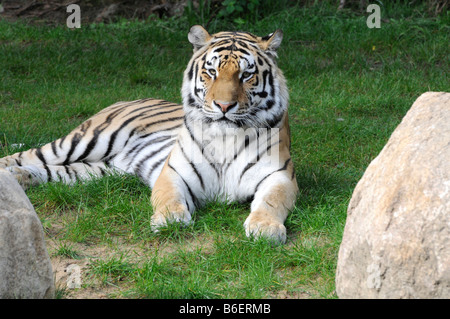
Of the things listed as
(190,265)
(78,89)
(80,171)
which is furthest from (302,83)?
(190,265)

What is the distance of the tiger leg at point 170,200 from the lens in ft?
12.3

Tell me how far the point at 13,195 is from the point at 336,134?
3729 millimetres

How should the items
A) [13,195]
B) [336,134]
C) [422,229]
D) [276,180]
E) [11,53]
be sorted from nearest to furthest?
[422,229]
[13,195]
[276,180]
[336,134]
[11,53]

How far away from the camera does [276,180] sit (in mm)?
4031

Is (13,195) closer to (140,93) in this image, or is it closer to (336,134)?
(336,134)

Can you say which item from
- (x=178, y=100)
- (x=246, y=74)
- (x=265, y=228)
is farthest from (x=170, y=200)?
(x=178, y=100)

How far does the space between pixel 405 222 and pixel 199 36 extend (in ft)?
7.82

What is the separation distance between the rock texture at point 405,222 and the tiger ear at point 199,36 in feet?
6.45

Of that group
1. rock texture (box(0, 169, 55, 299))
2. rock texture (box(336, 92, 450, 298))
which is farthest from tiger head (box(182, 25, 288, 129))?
rock texture (box(0, 169, 55, 299))

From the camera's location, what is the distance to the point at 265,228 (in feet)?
11.6

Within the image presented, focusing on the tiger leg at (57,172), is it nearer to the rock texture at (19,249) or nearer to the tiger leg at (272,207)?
the tiger leg at (272,207)

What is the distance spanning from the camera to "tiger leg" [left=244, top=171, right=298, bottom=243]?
11.6 ft

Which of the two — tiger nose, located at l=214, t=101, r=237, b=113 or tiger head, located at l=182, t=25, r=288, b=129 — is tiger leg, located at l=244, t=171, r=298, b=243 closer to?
tiger head, located at l=182, t=25, r=288, b=129

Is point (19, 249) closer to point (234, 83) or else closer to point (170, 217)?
point (170, 217)
